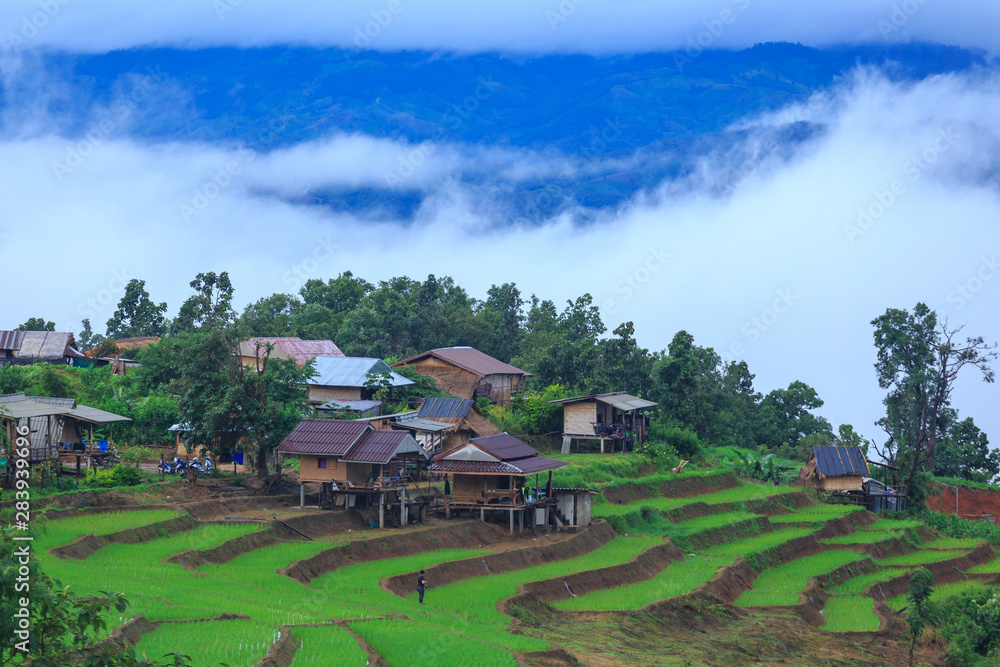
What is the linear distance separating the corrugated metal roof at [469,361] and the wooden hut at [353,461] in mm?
25103

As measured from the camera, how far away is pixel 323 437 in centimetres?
4188

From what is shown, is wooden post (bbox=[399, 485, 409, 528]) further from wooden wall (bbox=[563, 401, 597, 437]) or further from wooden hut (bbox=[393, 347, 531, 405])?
wooden hut (bbox=[393, 347, 531, 405])

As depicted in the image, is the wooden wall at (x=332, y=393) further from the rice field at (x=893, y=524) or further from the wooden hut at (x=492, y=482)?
the rice field at (x=893, y=524)

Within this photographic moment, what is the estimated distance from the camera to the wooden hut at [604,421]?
5909 cm

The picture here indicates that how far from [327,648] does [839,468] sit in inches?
1740

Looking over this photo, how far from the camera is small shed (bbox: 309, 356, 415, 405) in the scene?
6044cm

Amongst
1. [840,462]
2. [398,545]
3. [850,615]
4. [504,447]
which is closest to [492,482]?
[504,447]

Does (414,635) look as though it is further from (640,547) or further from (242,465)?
(242,465)

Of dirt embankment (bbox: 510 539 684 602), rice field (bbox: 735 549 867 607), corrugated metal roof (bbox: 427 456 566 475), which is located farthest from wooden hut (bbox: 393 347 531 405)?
rice field (bbox: 735 549 867 607)

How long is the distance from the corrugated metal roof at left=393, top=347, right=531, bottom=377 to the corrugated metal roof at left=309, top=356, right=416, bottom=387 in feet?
17.1

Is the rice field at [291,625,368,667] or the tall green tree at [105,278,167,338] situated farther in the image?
the tall green tree at [105,278,167,338]

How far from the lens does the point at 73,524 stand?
1304 inches

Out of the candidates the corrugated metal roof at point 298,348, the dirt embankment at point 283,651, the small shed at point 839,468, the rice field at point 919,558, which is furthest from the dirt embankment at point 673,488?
the dirt embankment at point 283,651

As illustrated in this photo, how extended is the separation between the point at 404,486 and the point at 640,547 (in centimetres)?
1074
